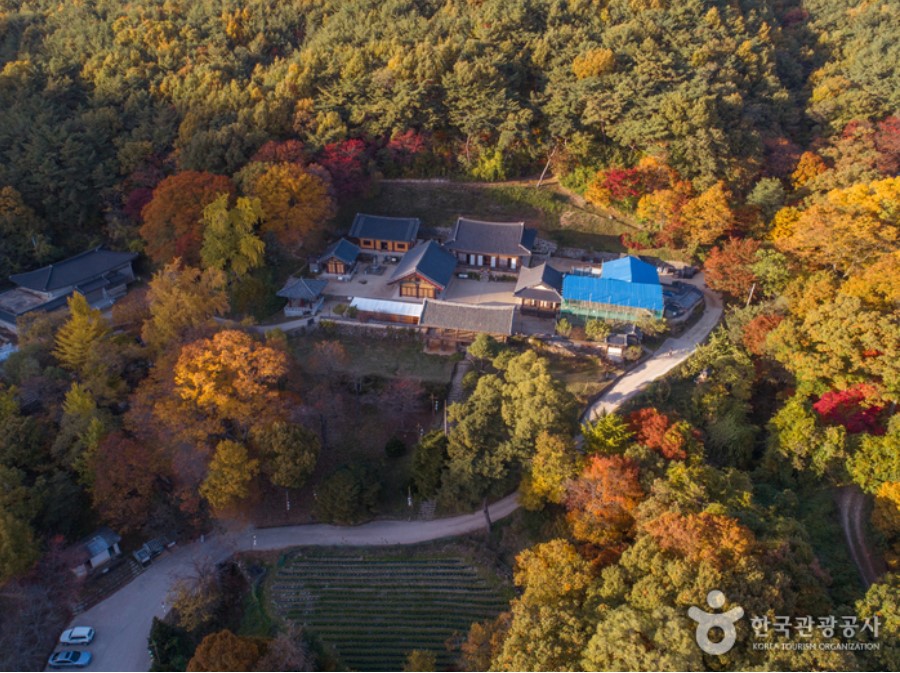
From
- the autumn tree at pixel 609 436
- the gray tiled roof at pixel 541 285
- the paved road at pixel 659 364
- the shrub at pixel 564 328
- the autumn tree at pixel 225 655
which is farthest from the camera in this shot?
the gray tiled roof at pixel 541 285

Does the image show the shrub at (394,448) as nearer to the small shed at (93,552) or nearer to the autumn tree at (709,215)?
the small shed at (93,552)

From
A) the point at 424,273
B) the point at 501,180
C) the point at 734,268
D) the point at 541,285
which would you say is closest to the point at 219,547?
the point at 424,273

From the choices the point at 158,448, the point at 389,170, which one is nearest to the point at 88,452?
the point at 158,448

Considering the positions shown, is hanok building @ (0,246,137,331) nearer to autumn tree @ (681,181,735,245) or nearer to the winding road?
the winding road

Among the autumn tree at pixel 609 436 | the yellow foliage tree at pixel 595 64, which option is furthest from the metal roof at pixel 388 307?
the yellow foliage tree at pixel 595 64

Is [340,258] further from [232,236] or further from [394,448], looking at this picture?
[394,448]

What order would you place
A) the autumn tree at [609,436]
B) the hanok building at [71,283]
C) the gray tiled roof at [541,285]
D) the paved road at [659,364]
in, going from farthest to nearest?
the hanok building at [71,283], the gray tiled roof at [541,285], the paved road at [659,364], the autumn tree at [609,436]
